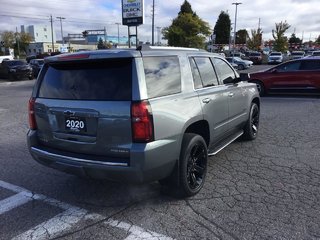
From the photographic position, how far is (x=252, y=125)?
21.9 feet

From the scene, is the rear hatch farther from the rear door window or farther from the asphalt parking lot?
the rear door window

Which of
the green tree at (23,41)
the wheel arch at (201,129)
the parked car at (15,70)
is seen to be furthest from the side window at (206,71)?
the green tree at (23,41)

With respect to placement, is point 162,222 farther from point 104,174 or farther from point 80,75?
point 80,75

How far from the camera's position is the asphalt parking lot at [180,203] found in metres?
3.39

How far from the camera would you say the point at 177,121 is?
3.71 metres

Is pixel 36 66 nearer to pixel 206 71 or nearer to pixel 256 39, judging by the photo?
pixel 206 71

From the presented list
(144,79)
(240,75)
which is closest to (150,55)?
(144,79)

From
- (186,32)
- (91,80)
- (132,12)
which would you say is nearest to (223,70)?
(91,80)

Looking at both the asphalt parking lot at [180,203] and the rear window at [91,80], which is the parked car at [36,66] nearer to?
the asphalt parking lot at [180,203]

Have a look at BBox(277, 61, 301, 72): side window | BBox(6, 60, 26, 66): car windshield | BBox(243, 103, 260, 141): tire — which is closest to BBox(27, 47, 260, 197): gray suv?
BBox(243, 103, 260, 141): tire

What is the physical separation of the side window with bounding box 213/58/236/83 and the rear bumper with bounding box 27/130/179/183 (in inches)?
79.9

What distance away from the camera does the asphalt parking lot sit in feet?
11.1

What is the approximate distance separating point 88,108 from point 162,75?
0.90 m

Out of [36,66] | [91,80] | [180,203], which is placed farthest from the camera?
[36,66]
